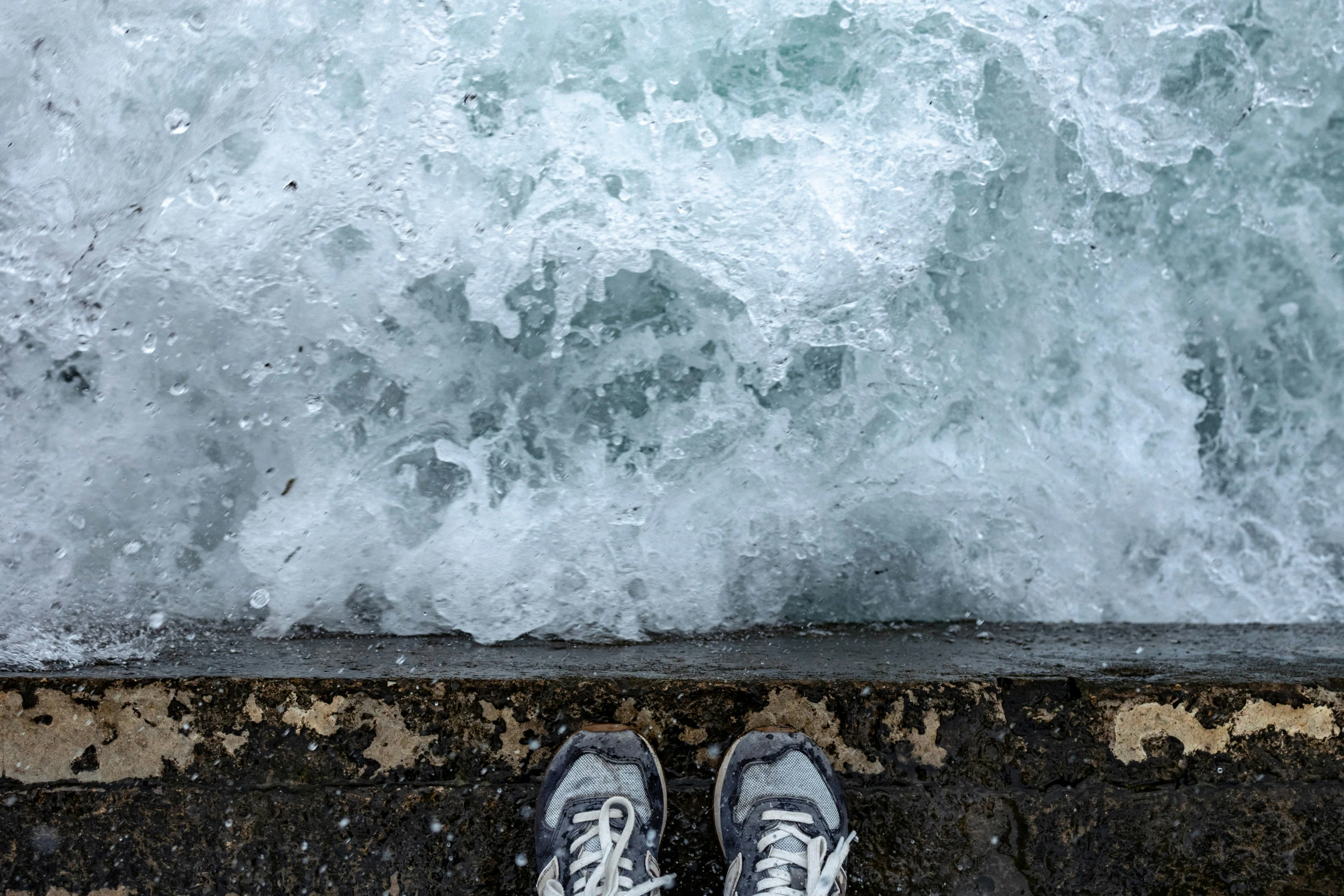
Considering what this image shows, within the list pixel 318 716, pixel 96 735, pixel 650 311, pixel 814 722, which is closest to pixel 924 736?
pixel 814 722

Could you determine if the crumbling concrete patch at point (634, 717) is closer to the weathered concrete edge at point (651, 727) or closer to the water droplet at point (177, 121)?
the weathered concrete edge at point (651, 727)

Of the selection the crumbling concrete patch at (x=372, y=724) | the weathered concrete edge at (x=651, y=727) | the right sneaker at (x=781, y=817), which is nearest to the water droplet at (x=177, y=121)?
the weathered concrete edge at (x=651, y=727)

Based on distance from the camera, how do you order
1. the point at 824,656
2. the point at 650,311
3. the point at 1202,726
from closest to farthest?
the point at 1202,726 → the point at 824,656 → the point at 650,311

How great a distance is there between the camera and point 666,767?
5.95 ft

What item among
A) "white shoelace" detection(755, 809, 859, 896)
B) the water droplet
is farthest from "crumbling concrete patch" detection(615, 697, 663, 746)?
the water droplet

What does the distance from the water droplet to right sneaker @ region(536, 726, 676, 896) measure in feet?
7.07

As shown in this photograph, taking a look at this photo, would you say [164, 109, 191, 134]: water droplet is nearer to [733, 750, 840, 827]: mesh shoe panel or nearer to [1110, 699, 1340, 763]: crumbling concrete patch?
[733, 750, 840, 827]: mesh shoe panel

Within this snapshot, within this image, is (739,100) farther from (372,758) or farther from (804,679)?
(372,758)

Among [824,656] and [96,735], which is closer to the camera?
[96,735]

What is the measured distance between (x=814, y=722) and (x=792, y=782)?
14 centimetres

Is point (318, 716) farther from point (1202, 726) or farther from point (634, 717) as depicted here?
point (1202, 726)

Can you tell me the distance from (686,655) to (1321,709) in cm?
143

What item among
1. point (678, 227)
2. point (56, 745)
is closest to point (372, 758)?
point (56, 745)

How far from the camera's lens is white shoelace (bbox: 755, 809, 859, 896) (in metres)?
1.79
